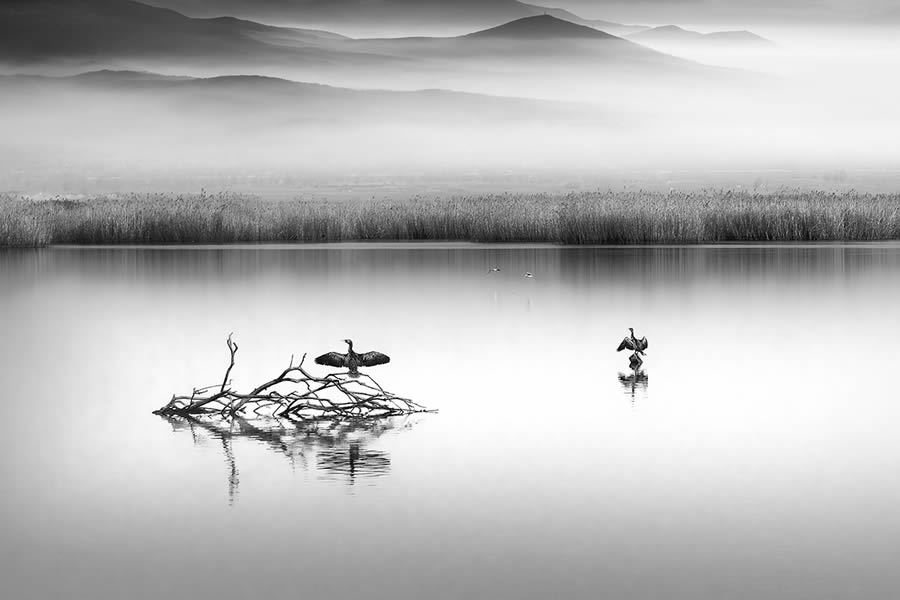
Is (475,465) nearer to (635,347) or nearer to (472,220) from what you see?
(635,347)

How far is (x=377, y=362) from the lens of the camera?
10.1m

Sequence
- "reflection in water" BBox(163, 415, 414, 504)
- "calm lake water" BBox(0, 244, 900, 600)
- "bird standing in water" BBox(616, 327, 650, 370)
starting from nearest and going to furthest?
"calm lake water" BBox(0, 244, 900, 600) < "reflection in water" BBox(163, 415, 414, 504) < "bird standing in water" BBox(616, 327, 650, 370)

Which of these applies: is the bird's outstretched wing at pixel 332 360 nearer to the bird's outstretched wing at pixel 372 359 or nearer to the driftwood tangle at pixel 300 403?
the bird's outstretched wing at pixel 372 359

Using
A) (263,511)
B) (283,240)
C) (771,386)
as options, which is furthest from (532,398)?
(283,240)

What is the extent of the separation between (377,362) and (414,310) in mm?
7532

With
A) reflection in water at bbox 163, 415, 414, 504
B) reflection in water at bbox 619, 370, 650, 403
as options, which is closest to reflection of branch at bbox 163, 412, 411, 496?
reflection in water at bbox 163, 415, 414, 504

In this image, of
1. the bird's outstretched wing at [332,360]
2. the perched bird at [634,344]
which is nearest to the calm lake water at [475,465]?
the perched bird at [634,344]

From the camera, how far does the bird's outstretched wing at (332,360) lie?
9867mm

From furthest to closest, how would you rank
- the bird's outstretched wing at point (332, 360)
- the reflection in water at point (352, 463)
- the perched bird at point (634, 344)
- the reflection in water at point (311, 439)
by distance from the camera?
the perched bird at point (634, 344) < the bird's outstretched wing at point (332, 360) < the reflection in water at point (311, 439) < the reflection in water at point (352, 463)

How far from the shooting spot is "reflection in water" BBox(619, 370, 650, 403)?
10084 millimetres

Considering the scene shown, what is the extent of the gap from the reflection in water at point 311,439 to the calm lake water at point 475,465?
0.11 feet

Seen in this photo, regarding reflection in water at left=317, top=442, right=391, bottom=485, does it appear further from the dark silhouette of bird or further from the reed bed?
the reed bed

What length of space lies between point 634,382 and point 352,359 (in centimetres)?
242

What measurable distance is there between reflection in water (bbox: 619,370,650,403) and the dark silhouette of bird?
1981mm
